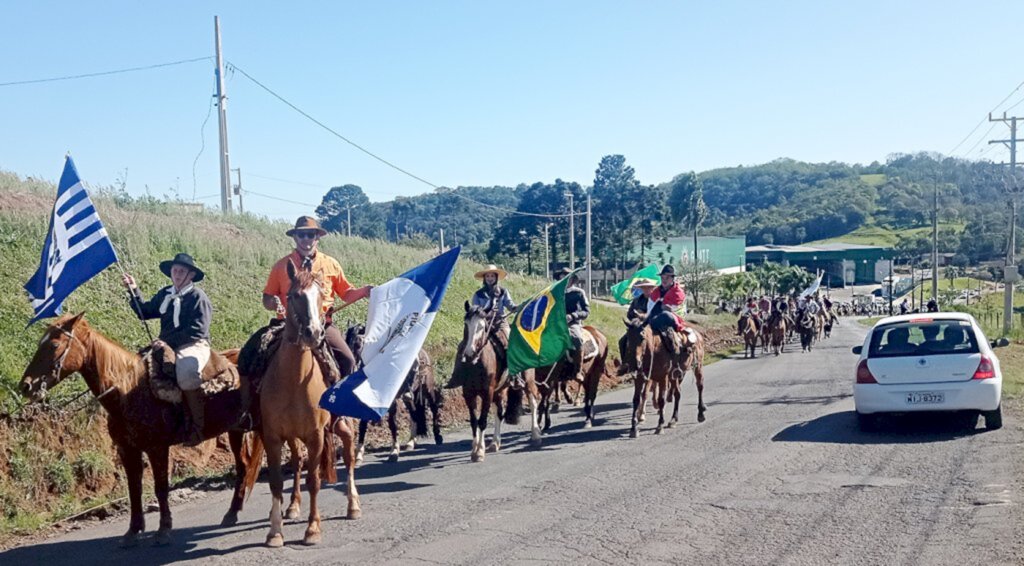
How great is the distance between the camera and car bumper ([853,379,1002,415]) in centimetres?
1286

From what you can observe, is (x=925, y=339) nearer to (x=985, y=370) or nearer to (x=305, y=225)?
(x=985, y=370)

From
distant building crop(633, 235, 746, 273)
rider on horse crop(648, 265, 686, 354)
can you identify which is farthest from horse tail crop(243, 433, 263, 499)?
distant building crop(633, 235, 746, 273)

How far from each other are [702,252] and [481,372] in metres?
94.7

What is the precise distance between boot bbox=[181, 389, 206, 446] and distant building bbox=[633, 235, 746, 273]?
73.7 meters

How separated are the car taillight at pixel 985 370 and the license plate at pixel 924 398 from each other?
1.85ft

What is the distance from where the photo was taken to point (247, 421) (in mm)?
9016

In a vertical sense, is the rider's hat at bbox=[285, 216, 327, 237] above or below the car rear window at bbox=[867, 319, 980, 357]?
above

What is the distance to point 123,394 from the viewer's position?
27.0 feet

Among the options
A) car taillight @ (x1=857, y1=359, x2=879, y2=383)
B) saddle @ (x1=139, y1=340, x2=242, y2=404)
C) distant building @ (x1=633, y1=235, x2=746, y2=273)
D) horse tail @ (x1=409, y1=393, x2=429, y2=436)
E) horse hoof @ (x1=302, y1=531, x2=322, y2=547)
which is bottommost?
horse hoof @ (x1=302, y1=531, x2=322, y2=547)

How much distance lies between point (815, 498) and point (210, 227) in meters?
21.0

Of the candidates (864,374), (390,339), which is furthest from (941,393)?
(390,339)

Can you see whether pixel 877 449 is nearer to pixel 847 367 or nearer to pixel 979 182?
pixel 847 367

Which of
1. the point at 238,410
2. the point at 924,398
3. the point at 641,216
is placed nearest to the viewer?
the point at 238,410

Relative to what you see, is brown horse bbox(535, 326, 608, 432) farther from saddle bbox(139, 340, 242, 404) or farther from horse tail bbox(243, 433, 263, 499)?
saddle bbox(139, 340, 242, 404)
